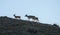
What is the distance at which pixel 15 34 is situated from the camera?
30266 mm

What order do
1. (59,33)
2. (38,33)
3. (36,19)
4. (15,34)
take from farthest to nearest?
(36,19) → (59,33) → (38,33) → (15,34)

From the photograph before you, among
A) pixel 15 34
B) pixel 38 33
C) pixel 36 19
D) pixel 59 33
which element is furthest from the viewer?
pixel 36 19

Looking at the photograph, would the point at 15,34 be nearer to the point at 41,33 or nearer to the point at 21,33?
the point at 21,33

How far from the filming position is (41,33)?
3272cm

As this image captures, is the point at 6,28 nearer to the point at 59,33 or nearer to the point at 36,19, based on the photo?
the point at 59,33

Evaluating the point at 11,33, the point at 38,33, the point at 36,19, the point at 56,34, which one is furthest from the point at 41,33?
the point at 36,19

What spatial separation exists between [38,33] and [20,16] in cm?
2163

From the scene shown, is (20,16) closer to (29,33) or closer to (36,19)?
(36,19)

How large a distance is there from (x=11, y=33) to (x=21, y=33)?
62.3 inches

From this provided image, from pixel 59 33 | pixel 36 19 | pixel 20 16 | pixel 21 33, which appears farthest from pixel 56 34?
pixel 20 16

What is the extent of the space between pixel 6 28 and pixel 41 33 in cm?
580

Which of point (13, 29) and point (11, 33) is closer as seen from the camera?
point (11, 33)

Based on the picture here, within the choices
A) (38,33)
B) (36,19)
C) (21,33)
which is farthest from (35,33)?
(36,19)

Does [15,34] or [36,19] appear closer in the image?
[15,34]
